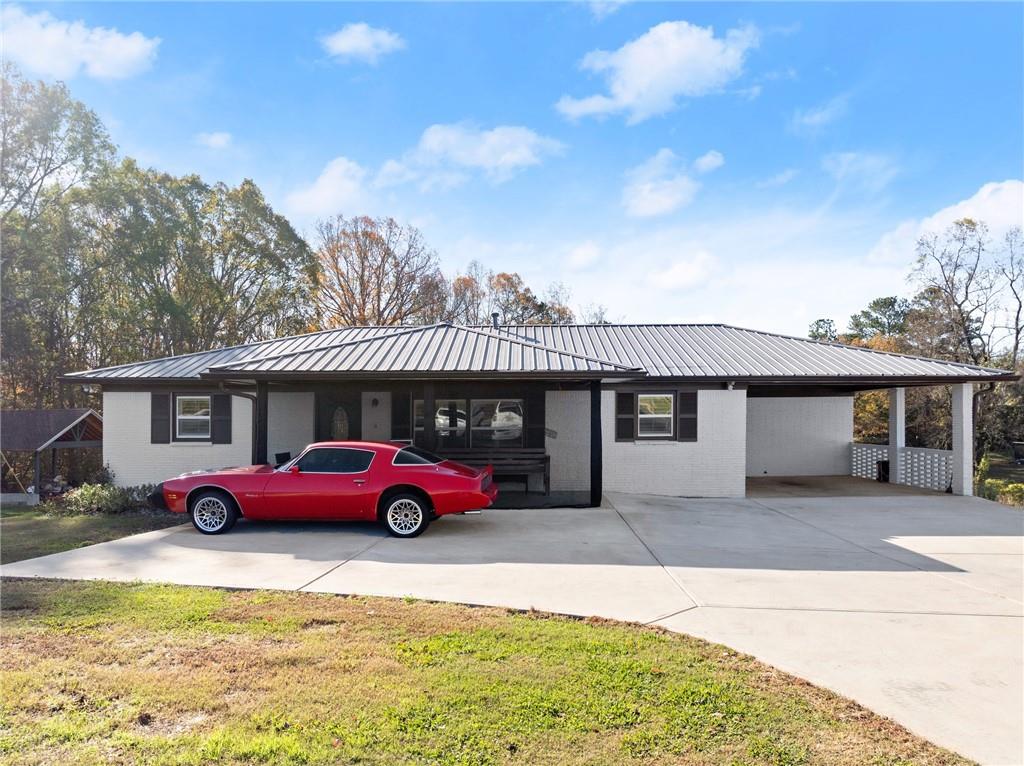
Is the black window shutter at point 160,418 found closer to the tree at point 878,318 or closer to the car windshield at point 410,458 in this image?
the car windshield at point 410,458

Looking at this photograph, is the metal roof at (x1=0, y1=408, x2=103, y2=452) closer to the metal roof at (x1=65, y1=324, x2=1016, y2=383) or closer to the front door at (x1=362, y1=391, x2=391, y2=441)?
the metal roof at (x1=65, y1=324, x2=1016, y2=383)

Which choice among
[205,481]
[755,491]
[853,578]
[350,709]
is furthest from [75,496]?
[755,491]

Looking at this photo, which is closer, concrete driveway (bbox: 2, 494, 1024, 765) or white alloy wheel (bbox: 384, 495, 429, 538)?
concrete driveway (bbox: 2, 494, 1024, 765)

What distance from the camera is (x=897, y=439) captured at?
1459 centimetres

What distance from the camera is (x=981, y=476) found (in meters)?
23.1

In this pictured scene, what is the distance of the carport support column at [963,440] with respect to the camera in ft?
41.3

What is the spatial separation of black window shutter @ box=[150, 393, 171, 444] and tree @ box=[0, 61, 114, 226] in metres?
9.62

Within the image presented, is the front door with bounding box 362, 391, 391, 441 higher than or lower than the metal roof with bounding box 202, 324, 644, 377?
lower

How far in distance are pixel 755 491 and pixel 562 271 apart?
21.4 meters

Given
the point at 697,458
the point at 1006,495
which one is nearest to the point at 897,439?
the point at 1006,495

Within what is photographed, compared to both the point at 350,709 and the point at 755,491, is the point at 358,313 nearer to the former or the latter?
the point at 755,491

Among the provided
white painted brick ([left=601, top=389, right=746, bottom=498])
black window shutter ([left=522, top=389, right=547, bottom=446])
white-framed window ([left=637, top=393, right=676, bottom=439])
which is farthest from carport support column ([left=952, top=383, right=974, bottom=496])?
black window shutter ([left=522, top=389, right=547, bottom=446])

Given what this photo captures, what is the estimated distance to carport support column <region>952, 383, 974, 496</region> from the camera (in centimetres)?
1258

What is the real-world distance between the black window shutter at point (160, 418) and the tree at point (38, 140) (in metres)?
9.62
